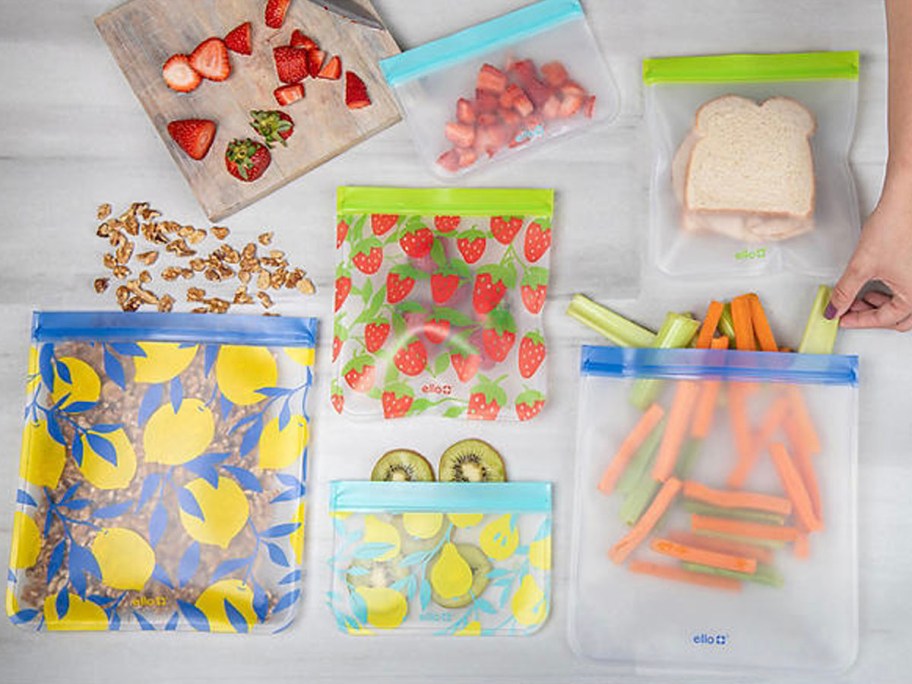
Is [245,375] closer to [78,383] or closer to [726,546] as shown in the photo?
[78,383]

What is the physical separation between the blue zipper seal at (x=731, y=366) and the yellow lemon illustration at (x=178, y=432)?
0.43m

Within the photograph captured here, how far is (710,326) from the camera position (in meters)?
1.02

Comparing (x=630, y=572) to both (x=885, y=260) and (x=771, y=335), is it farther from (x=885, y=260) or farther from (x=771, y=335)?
(x=885, y=260)

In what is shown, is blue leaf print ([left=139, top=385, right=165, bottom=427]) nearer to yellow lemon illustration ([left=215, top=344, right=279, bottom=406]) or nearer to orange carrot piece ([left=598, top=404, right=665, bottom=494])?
yellow lemon illustration ([left=215, top=344, right=279, bottom=406])

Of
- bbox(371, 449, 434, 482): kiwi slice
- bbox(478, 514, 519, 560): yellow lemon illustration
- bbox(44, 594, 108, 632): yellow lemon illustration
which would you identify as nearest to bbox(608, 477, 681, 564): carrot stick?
bbox(478, 514, 519, 560): yellow lemon illustration

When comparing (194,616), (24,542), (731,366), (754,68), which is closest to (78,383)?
(24,542)

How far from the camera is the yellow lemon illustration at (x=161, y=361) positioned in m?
1.05

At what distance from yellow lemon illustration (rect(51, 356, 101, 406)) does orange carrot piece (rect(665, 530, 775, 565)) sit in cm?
64

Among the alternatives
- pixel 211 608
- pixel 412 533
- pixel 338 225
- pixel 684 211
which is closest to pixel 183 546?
pixel 211 608

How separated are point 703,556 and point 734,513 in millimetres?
55

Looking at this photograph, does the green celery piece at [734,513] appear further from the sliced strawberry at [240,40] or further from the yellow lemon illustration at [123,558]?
the sliced strawberry at [240,40]

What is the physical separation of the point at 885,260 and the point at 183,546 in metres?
0.77

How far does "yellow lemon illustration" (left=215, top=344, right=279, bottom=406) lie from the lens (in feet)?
3.43

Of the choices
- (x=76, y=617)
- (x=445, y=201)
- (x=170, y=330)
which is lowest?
(x=76, y=617)
